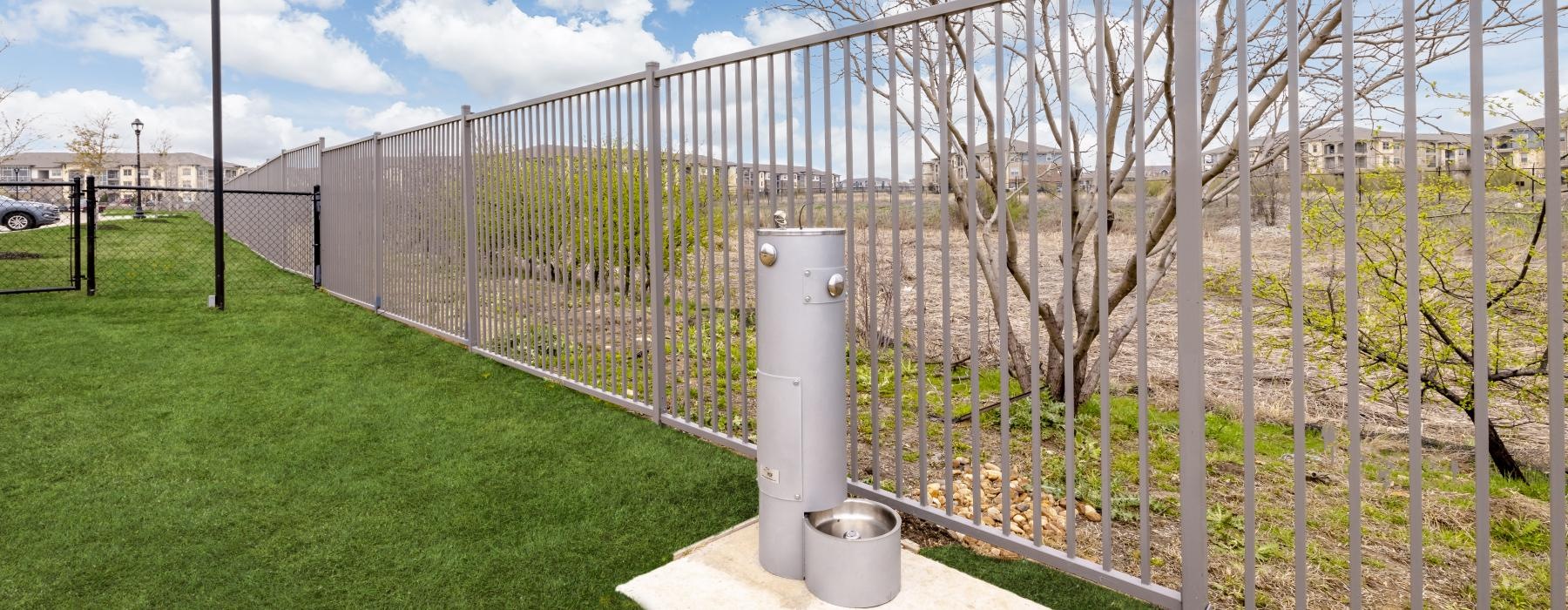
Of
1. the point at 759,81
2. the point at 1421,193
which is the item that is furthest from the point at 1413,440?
the point at 759,81

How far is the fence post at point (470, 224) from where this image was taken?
6.03 metres

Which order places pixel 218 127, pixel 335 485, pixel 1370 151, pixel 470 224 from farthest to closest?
pixel 218 127 → pixel 470 224 → pixel 335 485 → pixel 1370 151

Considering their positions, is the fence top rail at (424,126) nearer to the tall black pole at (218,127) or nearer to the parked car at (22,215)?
the tall black pole at (218,127)

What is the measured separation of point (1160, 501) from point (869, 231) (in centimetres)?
166

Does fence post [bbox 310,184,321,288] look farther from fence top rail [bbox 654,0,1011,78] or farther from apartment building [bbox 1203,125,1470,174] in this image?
apartment building [bbox 1203,125,1470,174]

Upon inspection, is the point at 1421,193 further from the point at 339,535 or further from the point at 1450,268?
the point at 339,535

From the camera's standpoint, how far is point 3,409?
14.3ft

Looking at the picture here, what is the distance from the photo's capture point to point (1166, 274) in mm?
4223

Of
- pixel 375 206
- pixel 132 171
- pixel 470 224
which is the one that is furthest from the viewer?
pixel 132 171

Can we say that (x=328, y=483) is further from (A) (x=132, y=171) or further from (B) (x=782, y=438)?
(A) (x=132, y=171)

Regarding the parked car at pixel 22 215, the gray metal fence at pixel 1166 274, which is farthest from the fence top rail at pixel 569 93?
the parked car at pixel 22 215

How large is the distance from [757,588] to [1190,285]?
1478 mm

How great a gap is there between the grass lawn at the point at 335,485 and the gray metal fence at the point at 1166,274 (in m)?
0.48

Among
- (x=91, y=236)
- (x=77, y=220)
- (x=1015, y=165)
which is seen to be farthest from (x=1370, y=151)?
(x=77, y=220)
